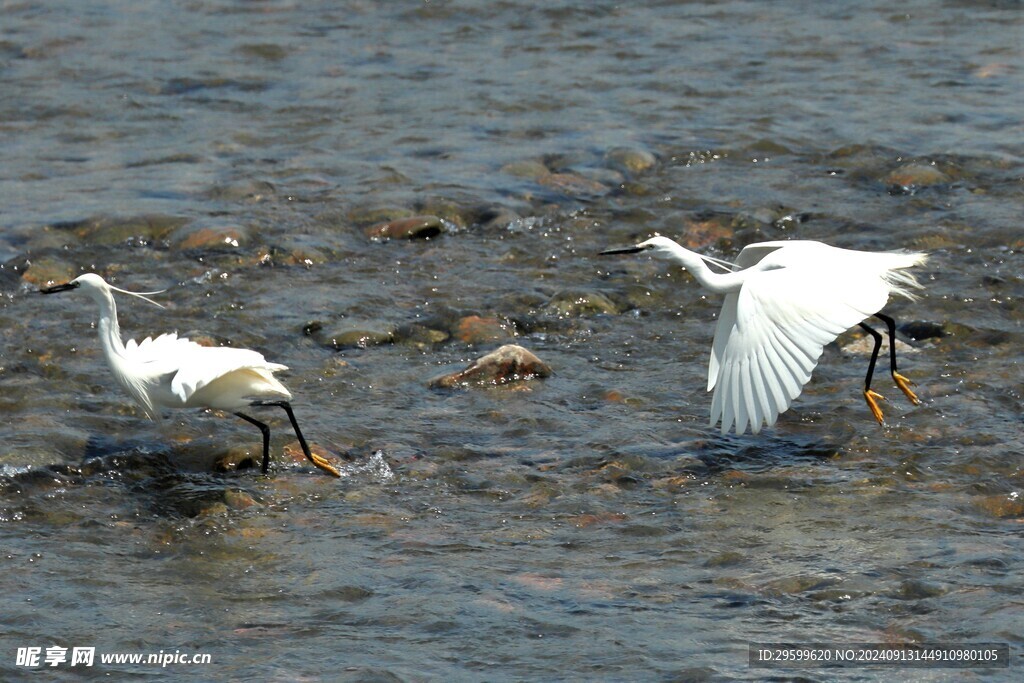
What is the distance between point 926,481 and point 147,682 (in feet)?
9.65

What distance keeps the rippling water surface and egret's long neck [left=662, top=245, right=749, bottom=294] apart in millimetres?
577

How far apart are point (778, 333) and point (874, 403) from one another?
30.9 inches

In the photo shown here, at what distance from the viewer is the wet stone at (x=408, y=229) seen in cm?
826

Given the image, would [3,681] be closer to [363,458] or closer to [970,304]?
[363,458]

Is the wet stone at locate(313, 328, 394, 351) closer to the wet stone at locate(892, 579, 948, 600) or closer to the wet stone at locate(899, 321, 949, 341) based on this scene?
the wet stone at locate(899, 321, 949, 341)

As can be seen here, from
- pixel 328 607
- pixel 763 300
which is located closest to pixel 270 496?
pixel 328 607

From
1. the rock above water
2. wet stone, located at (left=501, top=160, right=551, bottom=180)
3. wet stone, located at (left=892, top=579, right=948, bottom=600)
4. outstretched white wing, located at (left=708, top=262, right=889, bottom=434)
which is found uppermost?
outstretched white wing, located at (left=708, top=262, right=889, bottom=434)

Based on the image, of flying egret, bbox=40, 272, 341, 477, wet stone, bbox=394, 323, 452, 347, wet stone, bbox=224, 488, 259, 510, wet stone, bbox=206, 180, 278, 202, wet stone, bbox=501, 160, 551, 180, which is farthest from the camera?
wet stone, bbox=501, 160, 551, 180

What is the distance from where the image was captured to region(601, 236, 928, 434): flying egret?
5355 mm

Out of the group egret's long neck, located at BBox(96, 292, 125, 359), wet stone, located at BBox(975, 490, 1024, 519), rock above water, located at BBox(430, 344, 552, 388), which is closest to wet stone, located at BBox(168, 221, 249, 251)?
rock above water, located at BBox(430, 344, 552, 388)

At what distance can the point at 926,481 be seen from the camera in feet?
17.7

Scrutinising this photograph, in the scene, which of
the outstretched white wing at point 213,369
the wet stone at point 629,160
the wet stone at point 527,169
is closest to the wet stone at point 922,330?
the wet stone at point 629,160

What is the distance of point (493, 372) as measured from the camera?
644 cm

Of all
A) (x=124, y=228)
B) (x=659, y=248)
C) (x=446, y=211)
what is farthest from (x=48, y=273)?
(x=659, y=248)
